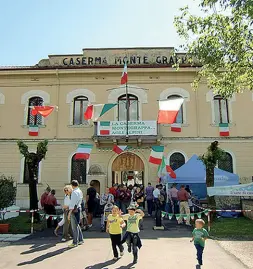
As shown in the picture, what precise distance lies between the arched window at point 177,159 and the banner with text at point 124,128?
6.93 feet

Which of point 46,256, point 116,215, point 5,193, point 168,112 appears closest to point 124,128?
point 168,112

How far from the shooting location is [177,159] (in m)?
18.1

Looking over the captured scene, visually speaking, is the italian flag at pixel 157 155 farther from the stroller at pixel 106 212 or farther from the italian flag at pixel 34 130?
the italian flag at pixel 34 130

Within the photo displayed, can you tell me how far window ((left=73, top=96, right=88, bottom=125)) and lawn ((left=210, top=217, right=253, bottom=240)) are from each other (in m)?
10.6

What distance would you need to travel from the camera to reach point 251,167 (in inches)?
696

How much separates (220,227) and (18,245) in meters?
7.01

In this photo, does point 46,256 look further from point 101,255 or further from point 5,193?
point 5,193

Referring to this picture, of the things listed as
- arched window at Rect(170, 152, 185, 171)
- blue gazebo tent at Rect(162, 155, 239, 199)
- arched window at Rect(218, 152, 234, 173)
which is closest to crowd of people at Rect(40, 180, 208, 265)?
blue gazebo tent at Rect(162, 155, 239, 199)

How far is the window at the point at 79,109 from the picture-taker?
62.0 feet

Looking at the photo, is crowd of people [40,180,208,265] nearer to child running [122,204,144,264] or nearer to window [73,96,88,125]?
child running [122,204,144,264]

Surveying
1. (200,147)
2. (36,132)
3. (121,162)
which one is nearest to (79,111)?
(36,132)

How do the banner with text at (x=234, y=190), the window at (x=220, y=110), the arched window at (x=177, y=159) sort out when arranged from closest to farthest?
the banner with text at (x=234, y=190) → the arched window at (x=177, y=159) → the window at (x=220, y=110)

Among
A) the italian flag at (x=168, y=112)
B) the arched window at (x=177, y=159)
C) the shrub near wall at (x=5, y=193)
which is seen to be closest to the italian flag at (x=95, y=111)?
the italian flag at (x=168, y=112)

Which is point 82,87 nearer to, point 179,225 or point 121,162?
point 121,162
